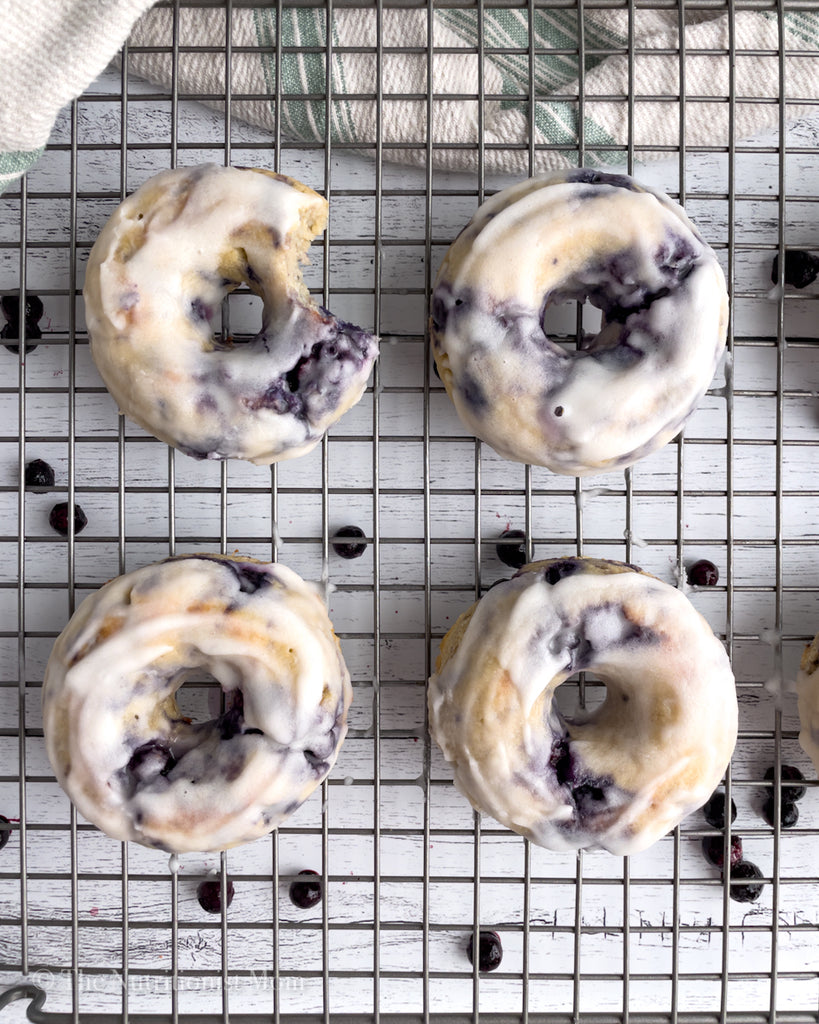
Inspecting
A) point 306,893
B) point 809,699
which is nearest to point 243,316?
point 306,893

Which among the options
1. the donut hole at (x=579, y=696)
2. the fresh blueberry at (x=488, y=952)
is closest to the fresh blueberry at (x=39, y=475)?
the donut hole at (x=579, y=696)

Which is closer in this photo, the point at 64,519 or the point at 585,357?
the point at 585,357

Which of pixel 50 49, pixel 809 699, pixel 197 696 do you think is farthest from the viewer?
pixel 197 696

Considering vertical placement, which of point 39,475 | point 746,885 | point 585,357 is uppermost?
point 585,357

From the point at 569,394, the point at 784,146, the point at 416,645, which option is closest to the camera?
the point at 569,394

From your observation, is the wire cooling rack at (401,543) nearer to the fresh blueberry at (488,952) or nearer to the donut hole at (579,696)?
the fresh blueberry at (488,952)

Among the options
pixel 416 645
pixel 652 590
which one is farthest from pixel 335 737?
pixel 652 590

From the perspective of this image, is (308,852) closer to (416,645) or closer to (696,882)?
(416,645)

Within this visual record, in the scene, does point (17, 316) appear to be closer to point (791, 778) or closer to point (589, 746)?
point (589, 746)
